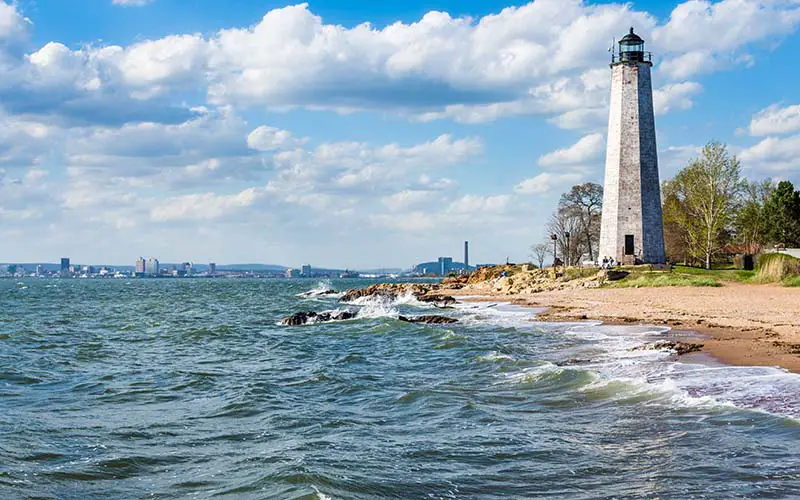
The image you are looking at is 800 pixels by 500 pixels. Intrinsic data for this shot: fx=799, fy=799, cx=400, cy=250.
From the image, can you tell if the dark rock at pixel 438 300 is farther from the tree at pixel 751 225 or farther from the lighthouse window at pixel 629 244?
the tree at pixel 751 225

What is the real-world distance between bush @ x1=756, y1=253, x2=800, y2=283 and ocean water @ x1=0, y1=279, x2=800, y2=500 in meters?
19.6

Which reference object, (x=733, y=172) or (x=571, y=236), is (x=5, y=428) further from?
(x=571, y=236)

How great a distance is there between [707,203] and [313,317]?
119 feet

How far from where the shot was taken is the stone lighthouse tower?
54.6 m

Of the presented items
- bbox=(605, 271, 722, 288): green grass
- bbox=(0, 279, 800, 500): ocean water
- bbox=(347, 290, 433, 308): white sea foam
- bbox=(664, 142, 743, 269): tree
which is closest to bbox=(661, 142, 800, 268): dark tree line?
bbox=(664, 142, 743, 269): tree

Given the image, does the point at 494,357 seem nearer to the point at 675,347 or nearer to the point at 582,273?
the point at 675,347

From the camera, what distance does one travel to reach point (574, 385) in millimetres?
16078

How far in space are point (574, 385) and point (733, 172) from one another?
49.7 meters

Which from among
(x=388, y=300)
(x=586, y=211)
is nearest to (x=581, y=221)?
(x=586, y=211)

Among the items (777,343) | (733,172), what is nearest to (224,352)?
(777,343)

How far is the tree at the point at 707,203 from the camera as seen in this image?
197ft

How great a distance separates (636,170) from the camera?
54562 mm

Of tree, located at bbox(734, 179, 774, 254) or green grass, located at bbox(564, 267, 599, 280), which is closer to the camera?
green grass, located at bbox(564, 267, 599, 280)

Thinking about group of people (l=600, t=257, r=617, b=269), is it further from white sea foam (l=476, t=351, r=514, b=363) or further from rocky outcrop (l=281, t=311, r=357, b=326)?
white sea foam (l=476, t=351, r=514, b=363)
